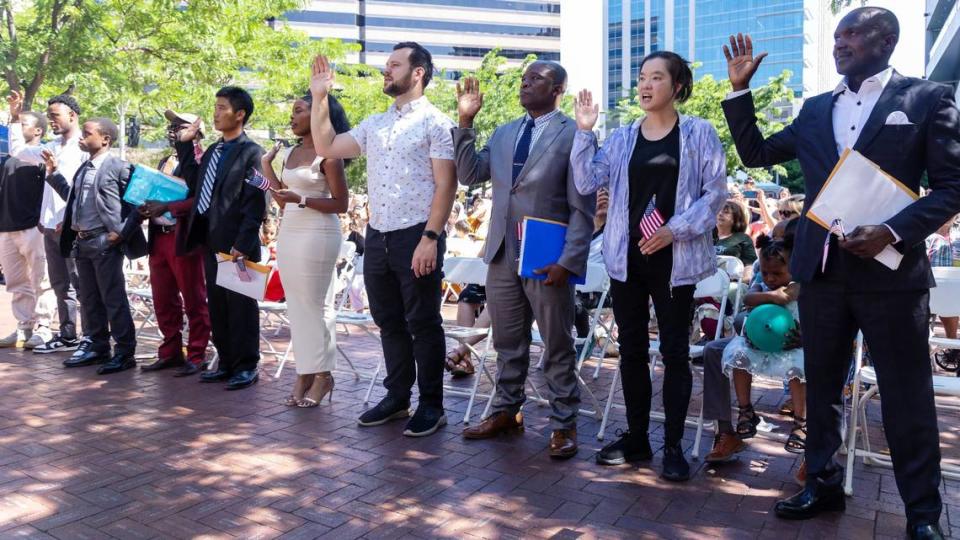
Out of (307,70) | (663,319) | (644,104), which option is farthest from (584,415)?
(307,70)

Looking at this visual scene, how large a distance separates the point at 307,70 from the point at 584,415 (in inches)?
807

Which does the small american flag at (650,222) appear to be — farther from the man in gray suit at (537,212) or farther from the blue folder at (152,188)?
the blue folder at (152,188)

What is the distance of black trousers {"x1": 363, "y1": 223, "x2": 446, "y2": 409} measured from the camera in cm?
489

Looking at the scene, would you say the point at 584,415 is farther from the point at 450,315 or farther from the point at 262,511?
the point at 450,315

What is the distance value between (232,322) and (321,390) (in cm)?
102

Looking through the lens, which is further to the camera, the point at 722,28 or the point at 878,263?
the point at 722,28

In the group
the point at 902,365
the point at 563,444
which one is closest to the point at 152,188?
the point at 563,444

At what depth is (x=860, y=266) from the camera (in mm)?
3365

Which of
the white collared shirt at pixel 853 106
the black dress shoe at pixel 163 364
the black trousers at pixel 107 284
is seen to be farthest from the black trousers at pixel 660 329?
the black trousers at pixel 107 284

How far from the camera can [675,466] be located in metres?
4.17

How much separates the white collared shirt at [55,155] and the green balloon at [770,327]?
227 inches

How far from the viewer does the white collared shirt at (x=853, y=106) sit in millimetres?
3361

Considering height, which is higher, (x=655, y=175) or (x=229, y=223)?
(x=655, y=175)

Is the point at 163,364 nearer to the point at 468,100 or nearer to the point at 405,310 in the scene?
the point at 405,310
